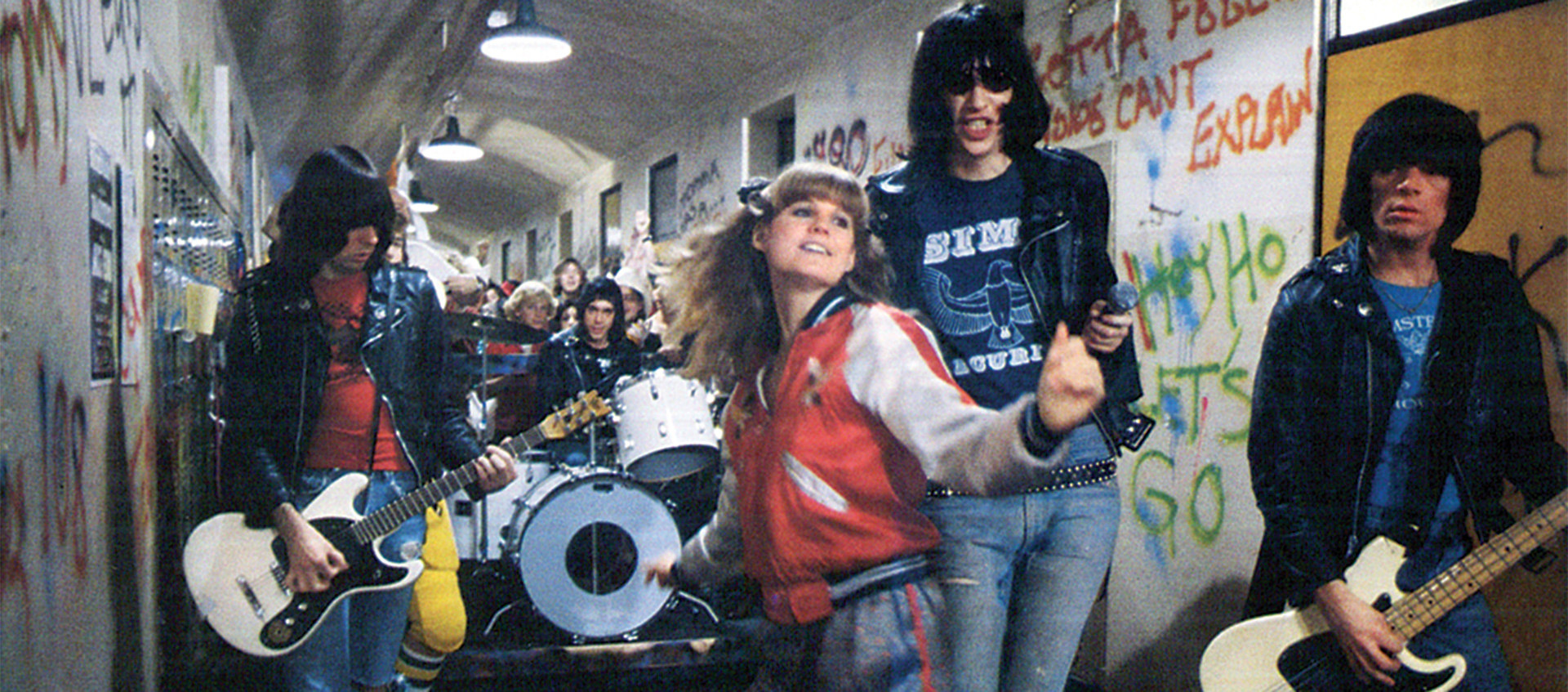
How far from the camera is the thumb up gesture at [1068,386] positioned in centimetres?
77

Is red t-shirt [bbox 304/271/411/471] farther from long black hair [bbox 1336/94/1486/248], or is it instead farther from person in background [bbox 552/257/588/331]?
long black hair [bbox 1336/94/1486/248]

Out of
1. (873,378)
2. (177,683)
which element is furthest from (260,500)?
(873,378)

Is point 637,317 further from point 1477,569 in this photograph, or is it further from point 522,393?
point 1477,569

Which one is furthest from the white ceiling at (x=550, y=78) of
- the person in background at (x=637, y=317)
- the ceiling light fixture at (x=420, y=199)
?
the person in background at (x=637, y=317)

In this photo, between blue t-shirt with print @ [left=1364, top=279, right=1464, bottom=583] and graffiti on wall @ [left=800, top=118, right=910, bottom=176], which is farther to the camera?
graffiti on wall @ [left=800, top=118, right=910, bottom=176]

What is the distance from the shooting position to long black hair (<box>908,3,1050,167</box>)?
3.98 feet

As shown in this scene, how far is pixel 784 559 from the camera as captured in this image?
0.99 m

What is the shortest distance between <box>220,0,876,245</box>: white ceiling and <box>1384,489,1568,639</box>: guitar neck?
1.37m

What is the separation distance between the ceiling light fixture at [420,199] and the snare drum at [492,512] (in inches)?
28.6

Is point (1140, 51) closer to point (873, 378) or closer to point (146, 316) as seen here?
point (873, 378)

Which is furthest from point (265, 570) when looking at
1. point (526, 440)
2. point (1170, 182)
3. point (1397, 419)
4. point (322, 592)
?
point (1170, 182)

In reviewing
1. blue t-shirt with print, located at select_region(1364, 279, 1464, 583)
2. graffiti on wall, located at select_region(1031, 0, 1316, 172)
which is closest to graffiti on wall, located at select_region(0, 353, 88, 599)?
blue t-shirt with print, located at select_region(1364, 279, 1464, 583)

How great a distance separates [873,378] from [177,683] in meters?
1.68

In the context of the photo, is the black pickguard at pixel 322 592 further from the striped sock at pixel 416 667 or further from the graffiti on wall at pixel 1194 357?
the graffiti on wall at pixel 1194 357
